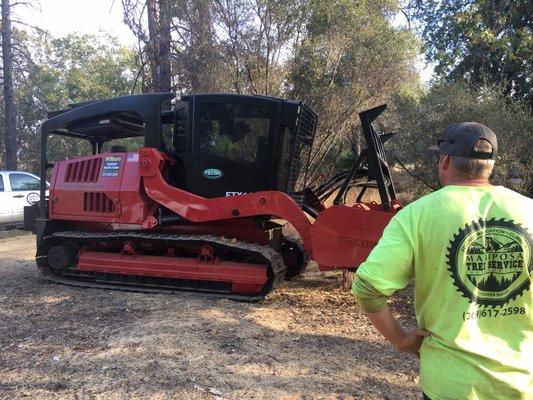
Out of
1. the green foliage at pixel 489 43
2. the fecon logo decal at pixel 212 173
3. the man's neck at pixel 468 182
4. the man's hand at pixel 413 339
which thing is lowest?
the man's hand at pixel 413 339

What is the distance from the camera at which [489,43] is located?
15.7 meters

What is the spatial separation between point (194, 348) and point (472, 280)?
10.8 ft

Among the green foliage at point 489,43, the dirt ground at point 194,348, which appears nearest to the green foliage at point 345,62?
the green foliage at point 489,43

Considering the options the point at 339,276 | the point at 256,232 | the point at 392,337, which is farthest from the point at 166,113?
the point at 392,337

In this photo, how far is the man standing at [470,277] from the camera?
1.71 metres

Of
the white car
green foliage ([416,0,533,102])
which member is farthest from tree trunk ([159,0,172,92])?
green foliage ([416,0,533,102])

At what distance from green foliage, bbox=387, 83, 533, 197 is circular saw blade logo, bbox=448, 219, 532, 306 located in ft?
26.6

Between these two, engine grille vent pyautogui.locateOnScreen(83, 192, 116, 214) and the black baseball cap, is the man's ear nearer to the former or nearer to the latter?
the black baseball cap

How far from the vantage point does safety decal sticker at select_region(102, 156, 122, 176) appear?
6.94 m

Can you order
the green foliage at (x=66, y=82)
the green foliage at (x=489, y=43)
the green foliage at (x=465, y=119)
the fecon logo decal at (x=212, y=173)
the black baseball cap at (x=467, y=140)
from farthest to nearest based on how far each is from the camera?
the green foliage at (x=66, y=82) → the green foliage at (x=489, y=43) → the green foliage at (x=465, y=119) → the fecon logo decal at (x=212, y=173) → the black baseball cap at (x=467, y=140)

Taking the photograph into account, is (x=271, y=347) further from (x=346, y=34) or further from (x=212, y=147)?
(x=346, y=34)

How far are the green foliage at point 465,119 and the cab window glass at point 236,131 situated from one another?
403cm

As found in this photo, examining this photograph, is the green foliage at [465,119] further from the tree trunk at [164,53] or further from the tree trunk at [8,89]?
the tree trunk at [8,89]

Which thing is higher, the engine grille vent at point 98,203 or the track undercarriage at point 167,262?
the engine grille vent at point 98,203
